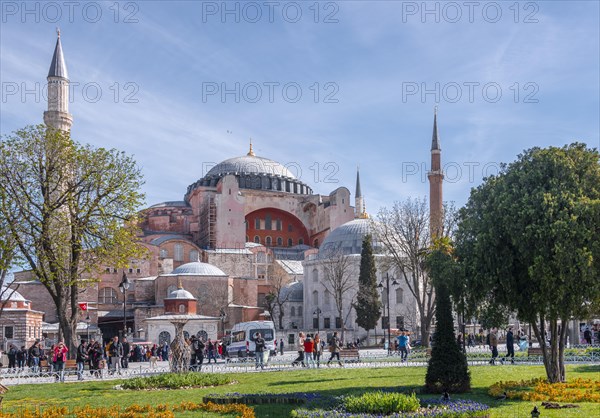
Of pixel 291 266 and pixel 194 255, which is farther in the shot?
pixel 291 266

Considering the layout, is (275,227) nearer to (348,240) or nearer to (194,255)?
(194,255)

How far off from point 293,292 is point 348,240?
5964 mm

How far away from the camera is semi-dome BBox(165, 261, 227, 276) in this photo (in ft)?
164

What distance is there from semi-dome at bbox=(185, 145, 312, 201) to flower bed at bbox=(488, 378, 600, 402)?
53.3 metres

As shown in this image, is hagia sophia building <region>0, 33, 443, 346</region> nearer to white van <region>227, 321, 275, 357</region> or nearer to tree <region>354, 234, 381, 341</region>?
tree <region>354, 234, 381, 341</region>

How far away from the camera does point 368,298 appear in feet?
142

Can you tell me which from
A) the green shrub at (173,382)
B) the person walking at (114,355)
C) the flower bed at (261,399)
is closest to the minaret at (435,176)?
the person walking at (114,355)

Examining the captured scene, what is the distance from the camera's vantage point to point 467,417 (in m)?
9.55

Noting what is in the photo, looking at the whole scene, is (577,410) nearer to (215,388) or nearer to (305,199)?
(215,388)

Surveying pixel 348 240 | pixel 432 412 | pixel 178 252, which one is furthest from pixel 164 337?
pixel 432 412

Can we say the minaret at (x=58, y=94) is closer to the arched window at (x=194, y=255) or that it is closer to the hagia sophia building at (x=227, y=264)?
the hagia sophia building at (x=227, y=264)

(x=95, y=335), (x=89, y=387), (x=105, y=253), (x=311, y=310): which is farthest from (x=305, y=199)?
(x=89, y=387)

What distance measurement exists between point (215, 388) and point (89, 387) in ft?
10.8

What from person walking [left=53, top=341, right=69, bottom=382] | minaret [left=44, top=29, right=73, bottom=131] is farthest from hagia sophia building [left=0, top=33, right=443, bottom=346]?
person walking [left=53, top=341, right=69, bottom=382]
